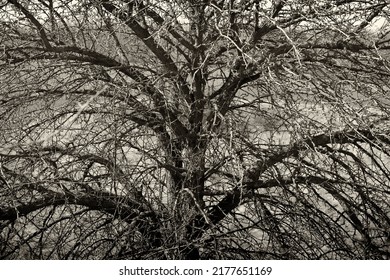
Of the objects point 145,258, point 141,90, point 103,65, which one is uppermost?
point 103,65

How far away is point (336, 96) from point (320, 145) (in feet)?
3.53

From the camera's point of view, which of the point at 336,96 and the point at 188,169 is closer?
the point at 336,96

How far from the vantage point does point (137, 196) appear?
18.5 ft

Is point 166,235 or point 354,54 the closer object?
point 166,235

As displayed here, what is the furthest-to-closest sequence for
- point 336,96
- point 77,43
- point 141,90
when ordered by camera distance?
1. point 77,43
2. point 141,90
3. point 336,96

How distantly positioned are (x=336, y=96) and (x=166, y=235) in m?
1.89

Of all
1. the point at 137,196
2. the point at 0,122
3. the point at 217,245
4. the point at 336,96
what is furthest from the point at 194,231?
the point at 0,122

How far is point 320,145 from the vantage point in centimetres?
545

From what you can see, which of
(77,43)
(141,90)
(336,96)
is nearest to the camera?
(336,96)

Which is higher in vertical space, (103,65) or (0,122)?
(103,65)

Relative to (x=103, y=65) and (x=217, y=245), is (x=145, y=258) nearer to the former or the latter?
(x=217, y=245)

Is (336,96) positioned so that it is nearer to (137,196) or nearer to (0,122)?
(137,196)

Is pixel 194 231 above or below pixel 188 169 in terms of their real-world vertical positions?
below

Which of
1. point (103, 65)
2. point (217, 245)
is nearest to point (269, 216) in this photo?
point (217, 245)
